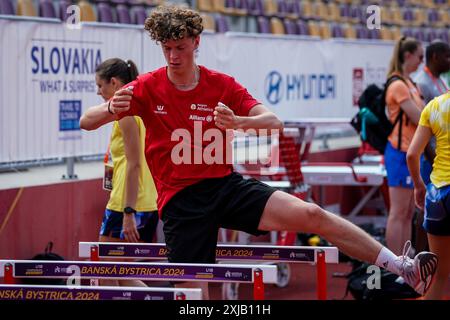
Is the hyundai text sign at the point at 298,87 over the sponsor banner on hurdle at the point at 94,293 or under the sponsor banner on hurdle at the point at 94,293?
over

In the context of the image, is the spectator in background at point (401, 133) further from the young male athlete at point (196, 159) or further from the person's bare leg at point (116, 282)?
the young male athlete at point (196, 159)

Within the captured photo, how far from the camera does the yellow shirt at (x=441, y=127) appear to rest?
236 inches

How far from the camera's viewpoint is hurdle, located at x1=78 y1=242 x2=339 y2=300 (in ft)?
17.3

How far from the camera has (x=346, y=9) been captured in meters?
20.1

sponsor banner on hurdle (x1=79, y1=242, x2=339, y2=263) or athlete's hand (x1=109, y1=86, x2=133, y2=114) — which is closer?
athlete's hand (x1=109, y1=86, x2=133, y2=114)

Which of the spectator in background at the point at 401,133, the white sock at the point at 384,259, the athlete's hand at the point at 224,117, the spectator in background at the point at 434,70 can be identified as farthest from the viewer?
the spectator in background at the point at 434,70

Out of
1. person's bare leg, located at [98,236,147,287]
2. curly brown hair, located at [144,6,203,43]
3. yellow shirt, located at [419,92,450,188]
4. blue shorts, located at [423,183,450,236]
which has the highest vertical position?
curly brown hair, located at [144,6,203,43]

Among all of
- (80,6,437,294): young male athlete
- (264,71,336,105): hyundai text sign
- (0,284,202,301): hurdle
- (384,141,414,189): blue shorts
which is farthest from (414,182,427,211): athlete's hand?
(264,71,336,105): hyundai text sign

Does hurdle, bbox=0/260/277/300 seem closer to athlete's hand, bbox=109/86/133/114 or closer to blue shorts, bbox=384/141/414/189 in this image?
athlete's hand, bbox=109/86/133/114

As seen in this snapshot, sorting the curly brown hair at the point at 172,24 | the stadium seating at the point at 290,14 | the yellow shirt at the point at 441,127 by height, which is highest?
the stadium seating at the point at 290,14

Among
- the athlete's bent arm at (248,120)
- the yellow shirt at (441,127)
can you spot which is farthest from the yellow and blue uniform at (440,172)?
the athlete's bent arm at (248,120)

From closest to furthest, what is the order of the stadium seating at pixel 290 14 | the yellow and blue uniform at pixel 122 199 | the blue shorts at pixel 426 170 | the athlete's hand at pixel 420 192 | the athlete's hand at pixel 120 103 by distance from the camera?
the athlete's hand at pixel 120 103 → the athlete's hand at pixel 420 192 → the yellow and blue uniform at pixel 122 199 → the blue shorts at pixel 426 170 → the stadium seating at pixel 290 14

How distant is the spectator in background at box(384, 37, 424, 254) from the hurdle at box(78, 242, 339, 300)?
3.14m

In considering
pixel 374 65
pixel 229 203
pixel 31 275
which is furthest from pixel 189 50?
pixel 374 65
